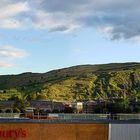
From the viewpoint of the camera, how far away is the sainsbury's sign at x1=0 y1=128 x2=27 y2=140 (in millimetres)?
74875

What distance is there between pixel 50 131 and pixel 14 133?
5428 millimetres

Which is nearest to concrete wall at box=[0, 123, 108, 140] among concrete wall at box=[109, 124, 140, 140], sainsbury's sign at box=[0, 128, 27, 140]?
sainsbury's sign at box=[0, 128, 27, 140]

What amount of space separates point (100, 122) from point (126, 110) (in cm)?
12141

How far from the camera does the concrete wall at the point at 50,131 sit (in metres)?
74.8

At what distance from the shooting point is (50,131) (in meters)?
75.1

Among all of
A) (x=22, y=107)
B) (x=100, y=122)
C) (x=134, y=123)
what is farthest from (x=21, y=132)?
(x=22, y=107)

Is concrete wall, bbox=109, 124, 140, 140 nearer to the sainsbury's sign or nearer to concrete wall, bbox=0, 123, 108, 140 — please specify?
concrete wall, bbox=0, 123, 108, 140

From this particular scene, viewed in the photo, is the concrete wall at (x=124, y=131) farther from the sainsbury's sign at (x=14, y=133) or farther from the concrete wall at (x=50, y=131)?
the sainsbury's sign at (x=14, y=133)

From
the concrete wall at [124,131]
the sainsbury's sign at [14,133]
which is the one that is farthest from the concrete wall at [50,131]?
the concrete wall at [124,131]

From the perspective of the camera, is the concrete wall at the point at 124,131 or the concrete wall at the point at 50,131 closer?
the concrete wall at the point at 124,131

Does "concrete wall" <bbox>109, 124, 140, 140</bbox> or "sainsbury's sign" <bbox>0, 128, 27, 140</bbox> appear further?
"sainsbury's sign" <bbox>0, 128, 27, 140</bbox>

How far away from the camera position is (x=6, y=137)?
246 ft

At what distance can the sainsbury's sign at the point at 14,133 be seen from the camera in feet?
246

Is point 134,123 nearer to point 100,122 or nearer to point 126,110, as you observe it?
point 100,122
